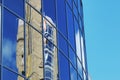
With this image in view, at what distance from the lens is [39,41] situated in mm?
16922

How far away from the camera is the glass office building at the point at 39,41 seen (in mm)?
14922

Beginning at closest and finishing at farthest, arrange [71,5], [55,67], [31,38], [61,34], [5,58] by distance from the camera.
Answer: [5,58], [31,38], [55,67], [61,34], [71,5]

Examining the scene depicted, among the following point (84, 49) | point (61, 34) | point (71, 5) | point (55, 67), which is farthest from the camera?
point (84, 49)

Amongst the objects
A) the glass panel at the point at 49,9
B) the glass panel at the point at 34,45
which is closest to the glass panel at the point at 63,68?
the glass panel at the point at 49,9

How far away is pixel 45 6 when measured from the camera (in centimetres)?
1814

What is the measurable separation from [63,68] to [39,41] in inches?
90.8

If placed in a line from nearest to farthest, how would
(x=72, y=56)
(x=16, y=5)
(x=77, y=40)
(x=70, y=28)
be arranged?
(x=16, y=5) < (x=72, y=56) < (x=70, y=28) < (x=77, y=40)

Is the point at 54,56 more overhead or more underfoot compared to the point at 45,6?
more underfoot

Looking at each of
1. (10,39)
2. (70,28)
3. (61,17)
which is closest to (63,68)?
(61,17)

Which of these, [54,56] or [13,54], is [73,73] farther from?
[13,54]

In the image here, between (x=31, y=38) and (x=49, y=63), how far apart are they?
150cm

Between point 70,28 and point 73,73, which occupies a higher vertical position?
point 70,28

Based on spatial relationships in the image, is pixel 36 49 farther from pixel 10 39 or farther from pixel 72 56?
pixel 72 56

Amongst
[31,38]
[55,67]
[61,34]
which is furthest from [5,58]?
[61,34]
